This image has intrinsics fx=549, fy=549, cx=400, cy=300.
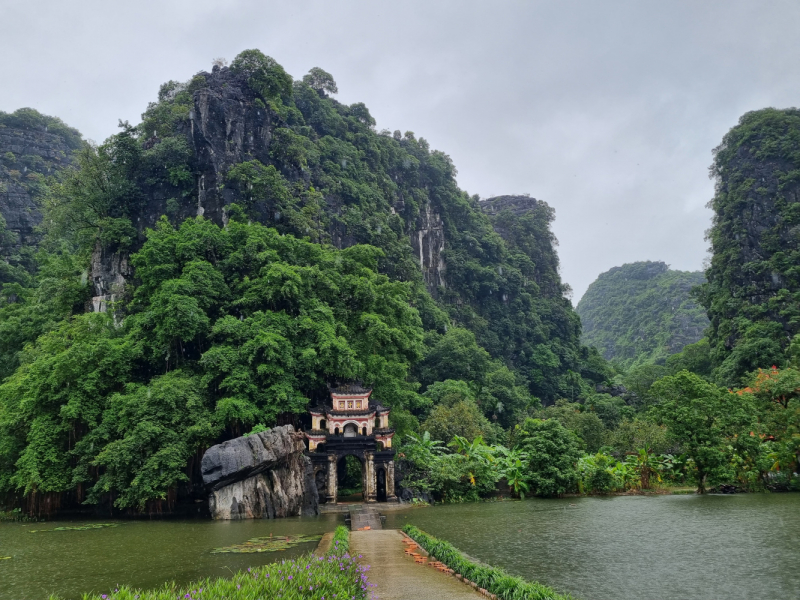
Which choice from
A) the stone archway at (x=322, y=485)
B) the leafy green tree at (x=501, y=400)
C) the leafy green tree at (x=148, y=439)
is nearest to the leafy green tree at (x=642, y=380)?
the leafy green tree at (x=501, y=400)

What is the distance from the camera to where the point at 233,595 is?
593 centimetres

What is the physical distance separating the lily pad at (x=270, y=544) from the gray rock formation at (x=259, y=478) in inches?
218

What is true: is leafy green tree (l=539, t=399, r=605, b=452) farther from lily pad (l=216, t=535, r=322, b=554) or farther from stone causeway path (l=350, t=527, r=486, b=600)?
stone causeway path (l=350, t=527, r=486, b=600)

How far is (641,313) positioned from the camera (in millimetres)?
87250

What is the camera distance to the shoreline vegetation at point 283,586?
5887mm

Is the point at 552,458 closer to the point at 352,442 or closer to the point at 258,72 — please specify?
the point at 352,442

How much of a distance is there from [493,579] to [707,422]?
1919 centimetres

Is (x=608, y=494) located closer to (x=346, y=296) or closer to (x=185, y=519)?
(x=346, y=296)

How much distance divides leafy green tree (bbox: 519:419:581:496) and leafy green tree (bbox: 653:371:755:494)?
414cm

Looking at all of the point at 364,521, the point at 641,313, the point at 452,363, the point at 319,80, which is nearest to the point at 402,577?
the point at 364,521

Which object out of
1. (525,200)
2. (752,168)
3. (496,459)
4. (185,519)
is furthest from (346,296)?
(525,200)

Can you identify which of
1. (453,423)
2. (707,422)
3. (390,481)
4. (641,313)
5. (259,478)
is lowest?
(390,481)

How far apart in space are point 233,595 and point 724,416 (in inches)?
894

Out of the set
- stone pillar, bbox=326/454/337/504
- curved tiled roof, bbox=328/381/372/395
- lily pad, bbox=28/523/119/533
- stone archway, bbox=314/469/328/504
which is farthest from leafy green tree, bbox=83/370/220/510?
curved tiled roof, bbox=328/381/372/395
